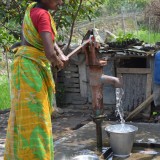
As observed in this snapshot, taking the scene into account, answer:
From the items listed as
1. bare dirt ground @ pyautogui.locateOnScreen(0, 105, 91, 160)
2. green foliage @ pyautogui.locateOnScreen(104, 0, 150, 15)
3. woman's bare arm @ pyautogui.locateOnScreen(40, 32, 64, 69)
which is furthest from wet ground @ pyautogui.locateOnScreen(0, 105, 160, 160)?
green foliage @ pyautogui.locateOnScreen(104, 0, 150, 15)

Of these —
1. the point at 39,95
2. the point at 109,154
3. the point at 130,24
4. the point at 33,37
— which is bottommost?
the point at 109,154

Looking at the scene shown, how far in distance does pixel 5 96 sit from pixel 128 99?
119 inches

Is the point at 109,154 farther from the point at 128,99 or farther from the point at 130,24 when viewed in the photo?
the point at 130,24

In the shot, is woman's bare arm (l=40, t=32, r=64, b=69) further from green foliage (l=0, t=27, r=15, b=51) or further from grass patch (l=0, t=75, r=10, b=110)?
grass patch (l=0, t=75, r=10, b=110)

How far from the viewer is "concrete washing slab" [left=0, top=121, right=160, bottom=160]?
167 inches

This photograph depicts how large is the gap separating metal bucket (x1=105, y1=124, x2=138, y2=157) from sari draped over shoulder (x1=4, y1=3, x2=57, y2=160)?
55.8 inches

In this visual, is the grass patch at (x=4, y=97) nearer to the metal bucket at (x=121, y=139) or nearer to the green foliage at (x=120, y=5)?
the metal bucket at (x=121, y=139)

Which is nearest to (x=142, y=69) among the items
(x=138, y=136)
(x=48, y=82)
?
(x=138, y=136)

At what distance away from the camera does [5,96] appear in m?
8.77

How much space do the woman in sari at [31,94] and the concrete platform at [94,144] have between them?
1.39 metres

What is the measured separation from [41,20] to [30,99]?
0.57 m

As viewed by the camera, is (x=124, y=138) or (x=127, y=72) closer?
(x=124, y=138)

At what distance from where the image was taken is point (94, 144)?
466 cm

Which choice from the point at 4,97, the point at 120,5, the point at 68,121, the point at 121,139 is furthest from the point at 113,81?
the point at 120,5
